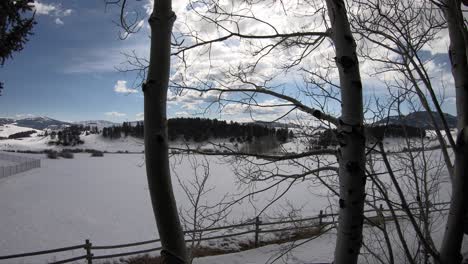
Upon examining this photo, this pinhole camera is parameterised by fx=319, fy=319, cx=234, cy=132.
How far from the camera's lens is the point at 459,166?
7.77ft

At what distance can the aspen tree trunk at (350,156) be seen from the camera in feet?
5.40

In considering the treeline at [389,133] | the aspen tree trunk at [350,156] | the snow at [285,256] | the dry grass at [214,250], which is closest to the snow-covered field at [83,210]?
the dry grass at [214,250]

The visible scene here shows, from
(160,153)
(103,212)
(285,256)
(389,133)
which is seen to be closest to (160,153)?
(160,153)

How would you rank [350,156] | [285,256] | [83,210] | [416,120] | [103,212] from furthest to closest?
[83,210]
[103,212]
[285,256]
[416,120]
[350,156]

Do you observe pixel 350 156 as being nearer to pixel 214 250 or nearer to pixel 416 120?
pixel 416 120

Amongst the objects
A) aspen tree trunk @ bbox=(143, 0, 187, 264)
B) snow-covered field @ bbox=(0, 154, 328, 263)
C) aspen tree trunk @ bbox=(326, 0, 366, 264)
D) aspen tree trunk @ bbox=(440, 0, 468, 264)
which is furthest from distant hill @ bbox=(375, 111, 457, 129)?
snow-covered field @ bbox=(0, 154, 328, 263)

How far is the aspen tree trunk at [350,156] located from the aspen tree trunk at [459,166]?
1.18 m

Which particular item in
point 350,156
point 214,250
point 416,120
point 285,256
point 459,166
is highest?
point 416,120

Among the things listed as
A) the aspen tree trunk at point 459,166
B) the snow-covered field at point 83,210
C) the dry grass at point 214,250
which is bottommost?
the snow-covered field at point 83,210

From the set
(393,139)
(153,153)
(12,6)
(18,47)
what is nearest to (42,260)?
(18,47)

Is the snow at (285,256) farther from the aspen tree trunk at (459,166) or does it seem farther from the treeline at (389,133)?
the aspen tree trunk at (459,166)

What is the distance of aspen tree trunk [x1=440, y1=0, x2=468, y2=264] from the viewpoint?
233 centimetres

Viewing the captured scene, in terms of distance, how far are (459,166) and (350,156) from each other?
130cm

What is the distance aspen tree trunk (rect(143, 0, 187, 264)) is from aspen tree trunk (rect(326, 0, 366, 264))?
0.92m
